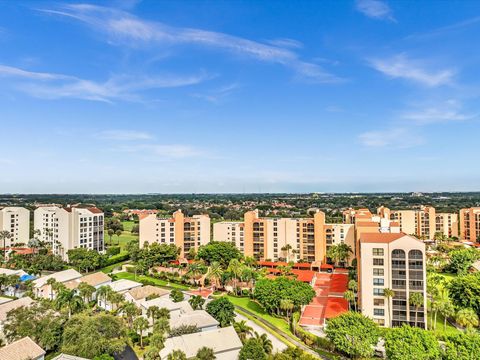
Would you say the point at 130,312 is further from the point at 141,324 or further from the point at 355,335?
the point at 355,335

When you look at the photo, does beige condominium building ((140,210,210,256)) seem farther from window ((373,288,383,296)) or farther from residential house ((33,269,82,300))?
window ((373,288,383,296))

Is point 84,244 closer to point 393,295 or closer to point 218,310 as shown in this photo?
point 218,310

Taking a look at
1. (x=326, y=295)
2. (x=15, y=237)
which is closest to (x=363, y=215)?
(x=326, y=295)

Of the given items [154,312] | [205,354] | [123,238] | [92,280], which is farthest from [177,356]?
[123,238]

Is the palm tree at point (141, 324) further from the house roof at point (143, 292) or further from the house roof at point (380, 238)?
the house roof at point (380, 238)

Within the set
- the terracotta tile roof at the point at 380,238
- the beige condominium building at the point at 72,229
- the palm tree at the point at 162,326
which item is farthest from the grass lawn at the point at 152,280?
the terracotta tile roof at the point at 380,238

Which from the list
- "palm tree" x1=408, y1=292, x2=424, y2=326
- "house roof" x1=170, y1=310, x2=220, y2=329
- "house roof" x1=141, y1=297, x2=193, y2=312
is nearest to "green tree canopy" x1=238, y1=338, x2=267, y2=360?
"house roof" x1=170, y1=310, x2=220, y2=329
